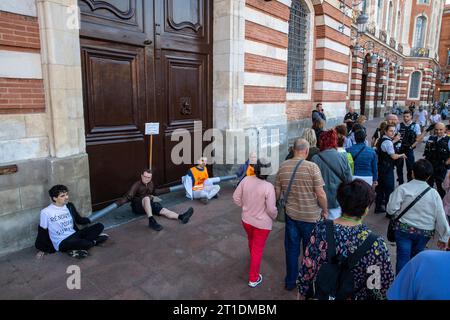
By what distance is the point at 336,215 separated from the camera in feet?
13.6

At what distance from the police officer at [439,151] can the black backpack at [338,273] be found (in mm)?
4861

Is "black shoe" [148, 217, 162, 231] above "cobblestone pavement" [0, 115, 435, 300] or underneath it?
above

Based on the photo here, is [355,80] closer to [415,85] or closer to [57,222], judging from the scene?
[57,222]

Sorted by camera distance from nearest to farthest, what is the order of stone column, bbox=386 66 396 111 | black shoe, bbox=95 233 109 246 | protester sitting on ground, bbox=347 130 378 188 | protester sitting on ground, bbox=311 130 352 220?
protester sitting on ground, bbox=311 130 352 220 < black shoe, bbox=95 233 109 246 < protester sitting on ground, bbox=347 130 378 188 < stone column, bbox=386 66 396 111

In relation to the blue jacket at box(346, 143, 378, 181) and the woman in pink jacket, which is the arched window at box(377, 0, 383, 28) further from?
the woman in pink jacket

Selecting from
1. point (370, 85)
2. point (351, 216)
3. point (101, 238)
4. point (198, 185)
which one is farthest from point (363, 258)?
point (370, 85)

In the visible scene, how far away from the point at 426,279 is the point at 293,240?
84.7 inches

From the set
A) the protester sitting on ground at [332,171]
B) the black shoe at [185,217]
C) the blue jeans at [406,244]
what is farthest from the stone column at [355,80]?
the blue jeans at [406,244]

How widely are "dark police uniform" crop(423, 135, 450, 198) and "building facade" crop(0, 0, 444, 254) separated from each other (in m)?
4.21

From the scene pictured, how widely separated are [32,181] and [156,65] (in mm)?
3401

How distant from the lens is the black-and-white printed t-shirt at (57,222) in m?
4.31

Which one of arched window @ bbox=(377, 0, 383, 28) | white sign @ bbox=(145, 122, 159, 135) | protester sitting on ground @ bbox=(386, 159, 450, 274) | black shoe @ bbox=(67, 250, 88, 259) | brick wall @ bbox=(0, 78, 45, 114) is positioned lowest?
black shoe @ bbox=(67, 250, 88, 259)

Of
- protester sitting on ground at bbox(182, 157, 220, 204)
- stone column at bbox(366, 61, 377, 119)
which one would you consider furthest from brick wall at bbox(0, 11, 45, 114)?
stone column at bbox(366, 61, 377, 119)

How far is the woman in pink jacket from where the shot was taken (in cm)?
344
